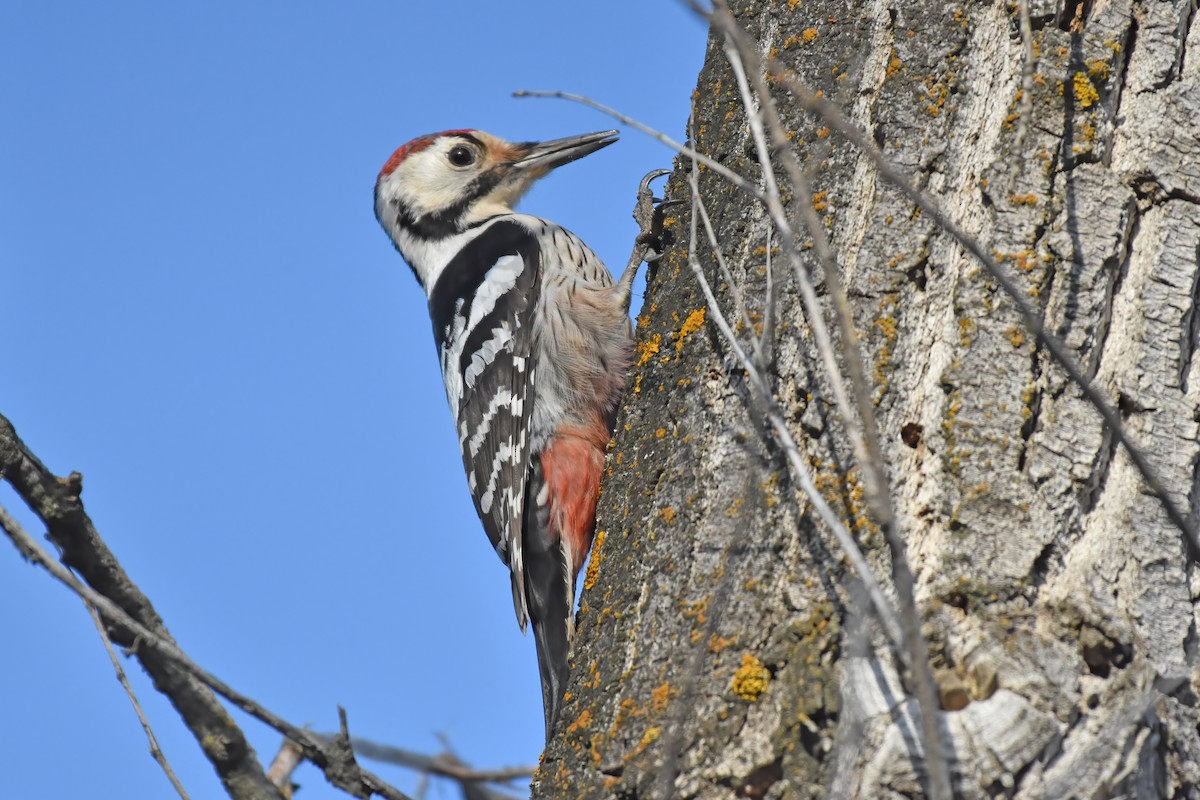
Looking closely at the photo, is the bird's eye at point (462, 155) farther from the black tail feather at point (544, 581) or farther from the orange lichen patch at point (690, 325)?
the orange lichen patch at point (690, 325)

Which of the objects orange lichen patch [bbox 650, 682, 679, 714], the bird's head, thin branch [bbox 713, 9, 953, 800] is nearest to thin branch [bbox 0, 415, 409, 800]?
orange lichen patch [bbox 650, 682, 679, 714]

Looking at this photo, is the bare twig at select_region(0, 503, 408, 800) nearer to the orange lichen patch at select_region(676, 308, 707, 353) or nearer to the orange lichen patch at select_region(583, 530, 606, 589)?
the orange lichen patch at select_region(583, 530, 606, 589)

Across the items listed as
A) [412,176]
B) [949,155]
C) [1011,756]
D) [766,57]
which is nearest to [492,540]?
[412,176]

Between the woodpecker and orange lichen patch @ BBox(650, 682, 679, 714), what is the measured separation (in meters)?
1.61

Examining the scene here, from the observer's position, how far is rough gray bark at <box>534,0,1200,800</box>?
5.61 feet

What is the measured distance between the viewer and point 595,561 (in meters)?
2.48

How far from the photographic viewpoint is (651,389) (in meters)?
2.57

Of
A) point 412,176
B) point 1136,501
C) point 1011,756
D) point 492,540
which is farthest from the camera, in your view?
point 412,176

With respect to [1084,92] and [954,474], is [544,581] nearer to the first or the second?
[954,474]

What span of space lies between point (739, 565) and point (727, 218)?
0.90 metres

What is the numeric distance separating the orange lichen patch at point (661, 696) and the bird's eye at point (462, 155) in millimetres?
3596

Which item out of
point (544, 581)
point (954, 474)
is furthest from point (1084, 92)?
point (544, 581)

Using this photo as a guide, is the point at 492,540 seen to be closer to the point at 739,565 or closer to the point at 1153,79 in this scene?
the point at 739,565

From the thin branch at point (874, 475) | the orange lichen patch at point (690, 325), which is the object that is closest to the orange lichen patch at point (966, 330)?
the thin branch at point (874, 475)
